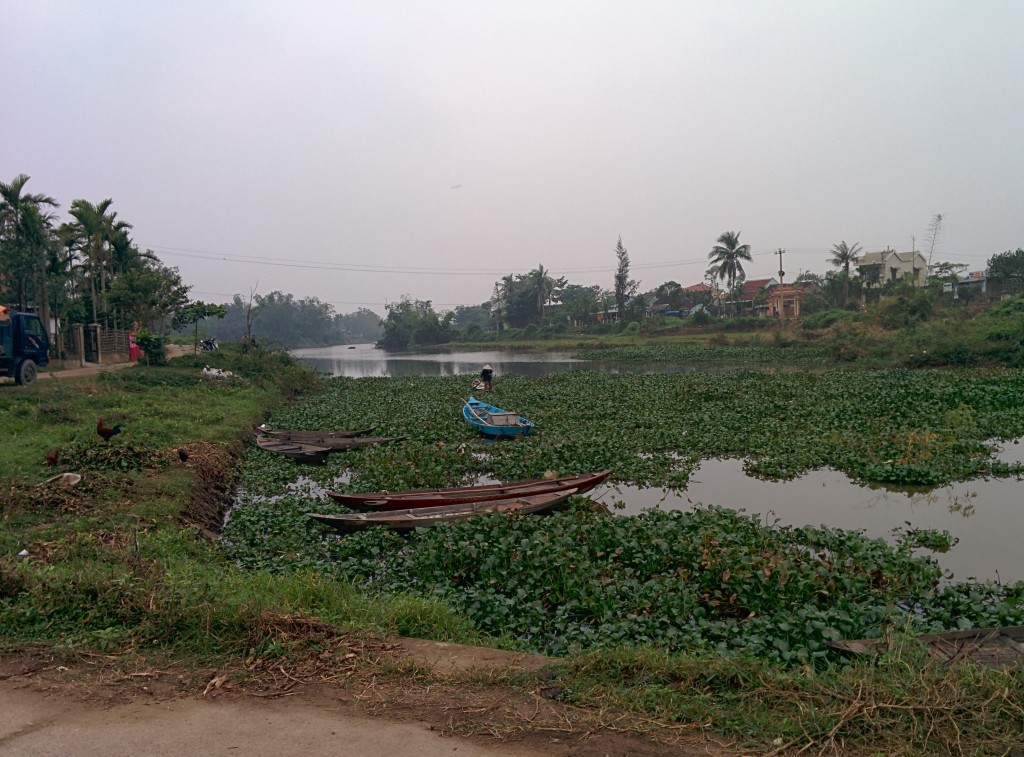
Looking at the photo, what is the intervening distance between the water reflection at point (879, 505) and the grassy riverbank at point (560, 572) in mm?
541

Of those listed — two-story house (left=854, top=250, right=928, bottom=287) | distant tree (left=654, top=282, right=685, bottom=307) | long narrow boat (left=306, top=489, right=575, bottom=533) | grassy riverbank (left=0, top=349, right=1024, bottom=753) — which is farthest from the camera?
distant tree (left=654, top=282, right=685, bottom=307)

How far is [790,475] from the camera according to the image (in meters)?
12.7

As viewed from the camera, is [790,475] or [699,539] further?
[790,475]

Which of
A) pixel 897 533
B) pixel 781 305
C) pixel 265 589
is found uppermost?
pixel 781 305

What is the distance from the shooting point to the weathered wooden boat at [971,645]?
4.54 metres

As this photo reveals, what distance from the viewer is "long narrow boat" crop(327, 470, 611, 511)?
995 centimetres

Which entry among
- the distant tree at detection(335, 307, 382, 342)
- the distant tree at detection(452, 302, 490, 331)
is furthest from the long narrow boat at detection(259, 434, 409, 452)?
the distant tree at detection(335, 307, 382, 342)

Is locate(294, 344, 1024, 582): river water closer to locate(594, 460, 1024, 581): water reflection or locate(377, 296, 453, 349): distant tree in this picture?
locate(594, 460, 1024, 581): water reflection

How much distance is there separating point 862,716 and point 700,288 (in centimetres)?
7767

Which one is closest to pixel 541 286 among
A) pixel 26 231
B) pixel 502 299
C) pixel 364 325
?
pixel 502 299

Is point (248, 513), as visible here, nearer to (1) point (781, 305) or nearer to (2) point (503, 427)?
(2) point (503, 427)

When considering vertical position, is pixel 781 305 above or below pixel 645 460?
above

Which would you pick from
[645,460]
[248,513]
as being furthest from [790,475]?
[248,513]

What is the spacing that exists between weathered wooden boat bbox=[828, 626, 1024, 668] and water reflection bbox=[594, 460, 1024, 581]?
3.32 m
